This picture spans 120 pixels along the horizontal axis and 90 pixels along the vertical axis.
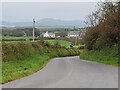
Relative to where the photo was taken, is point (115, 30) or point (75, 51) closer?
point (115, 30)

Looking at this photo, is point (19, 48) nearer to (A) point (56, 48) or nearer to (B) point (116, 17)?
(B) point (116, 17)

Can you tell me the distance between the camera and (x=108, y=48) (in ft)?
135

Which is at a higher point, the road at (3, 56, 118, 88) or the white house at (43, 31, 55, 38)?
the road at (3, 56, 118, 88)

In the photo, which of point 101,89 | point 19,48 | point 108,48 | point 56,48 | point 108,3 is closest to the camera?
point 101,89

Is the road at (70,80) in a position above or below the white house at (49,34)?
above

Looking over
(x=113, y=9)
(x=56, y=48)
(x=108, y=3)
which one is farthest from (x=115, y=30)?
(x=56, y=48)

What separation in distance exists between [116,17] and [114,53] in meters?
4.04

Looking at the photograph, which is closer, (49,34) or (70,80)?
(70,80)

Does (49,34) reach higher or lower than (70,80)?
lower

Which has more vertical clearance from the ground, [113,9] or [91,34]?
[113,9]

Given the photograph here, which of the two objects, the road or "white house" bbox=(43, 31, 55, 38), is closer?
the road

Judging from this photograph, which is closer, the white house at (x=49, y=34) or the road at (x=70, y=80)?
the road at (x=70, y=80)

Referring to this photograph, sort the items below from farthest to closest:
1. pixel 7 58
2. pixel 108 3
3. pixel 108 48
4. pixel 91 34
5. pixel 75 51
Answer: pixel 75 51, pixel 91 34, pixel 108 3, pixel 108 48, pixel 7 58

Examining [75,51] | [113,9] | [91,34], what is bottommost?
[75,51]
